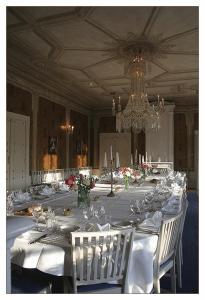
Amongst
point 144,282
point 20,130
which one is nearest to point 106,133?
point 20,130

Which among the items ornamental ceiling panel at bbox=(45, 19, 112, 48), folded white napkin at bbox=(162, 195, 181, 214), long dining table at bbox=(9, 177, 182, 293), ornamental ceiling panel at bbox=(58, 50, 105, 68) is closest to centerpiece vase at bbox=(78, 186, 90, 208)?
long dining table at bbox=(9, 177, 182, 293)

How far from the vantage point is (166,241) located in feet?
6.72

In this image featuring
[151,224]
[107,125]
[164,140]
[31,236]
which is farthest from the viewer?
[107,125]

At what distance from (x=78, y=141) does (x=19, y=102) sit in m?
3.72

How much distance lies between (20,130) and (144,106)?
2708 millimetres

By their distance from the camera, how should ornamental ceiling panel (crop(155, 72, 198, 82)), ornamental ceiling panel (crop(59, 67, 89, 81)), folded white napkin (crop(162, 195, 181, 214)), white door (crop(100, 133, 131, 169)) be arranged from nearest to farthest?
folded white napkin (crop(162, 195, 181, 214)), ornamental ceiling panel (crop(59, 67, 89, 81)), ornamental ceiling panel (crop(155, 72, 198, 82)), white door (crop(100, 133, 131, 169))

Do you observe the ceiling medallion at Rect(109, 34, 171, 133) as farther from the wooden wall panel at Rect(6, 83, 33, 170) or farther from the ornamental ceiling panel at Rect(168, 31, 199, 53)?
the wooden wall panel at Rect(6, 83, 33, 170)

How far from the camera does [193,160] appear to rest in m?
10.1

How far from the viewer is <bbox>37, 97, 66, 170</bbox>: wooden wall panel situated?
717 cm

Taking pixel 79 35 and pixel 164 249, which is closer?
pixel 164 249

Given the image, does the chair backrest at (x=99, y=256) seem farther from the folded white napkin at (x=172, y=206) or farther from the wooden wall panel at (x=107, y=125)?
the wooden wall panel at (x=107, y=125)

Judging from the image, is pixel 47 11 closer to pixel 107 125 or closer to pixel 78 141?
pixel 78 141

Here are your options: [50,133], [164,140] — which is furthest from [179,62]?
[164,140]

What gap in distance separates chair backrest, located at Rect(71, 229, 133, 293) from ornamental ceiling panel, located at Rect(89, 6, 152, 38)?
269 centimetres
